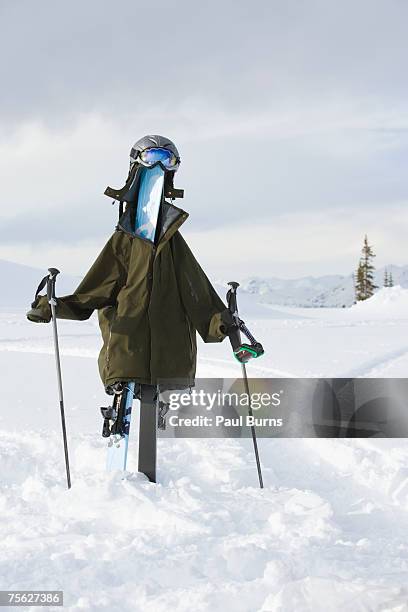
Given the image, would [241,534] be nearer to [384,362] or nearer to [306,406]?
[306,406]

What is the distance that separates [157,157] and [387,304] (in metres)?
30.3

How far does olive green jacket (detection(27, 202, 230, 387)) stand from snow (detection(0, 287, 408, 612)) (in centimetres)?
72

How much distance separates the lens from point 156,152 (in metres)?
4.82

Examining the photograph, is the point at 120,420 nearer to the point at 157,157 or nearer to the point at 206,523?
the point at 206,523

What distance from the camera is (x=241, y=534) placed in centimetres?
381

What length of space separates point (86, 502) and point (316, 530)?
1.33 metres

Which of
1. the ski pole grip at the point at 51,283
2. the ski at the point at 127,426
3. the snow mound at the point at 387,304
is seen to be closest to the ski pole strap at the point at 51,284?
the ski pole grip at the point at 51,283

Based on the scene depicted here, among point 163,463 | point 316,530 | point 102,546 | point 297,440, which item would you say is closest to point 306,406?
point 297,440

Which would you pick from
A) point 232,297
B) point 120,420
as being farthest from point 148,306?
point 120,420

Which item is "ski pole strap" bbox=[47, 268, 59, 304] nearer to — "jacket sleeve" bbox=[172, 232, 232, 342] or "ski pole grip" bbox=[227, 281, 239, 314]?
"jacket sleeve" bbox=[172, 232, 232, 342]

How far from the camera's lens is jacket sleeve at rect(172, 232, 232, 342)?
15.5ft

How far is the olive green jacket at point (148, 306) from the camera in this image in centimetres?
457

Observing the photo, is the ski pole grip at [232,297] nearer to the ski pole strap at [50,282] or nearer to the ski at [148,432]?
the ski at [148,432]

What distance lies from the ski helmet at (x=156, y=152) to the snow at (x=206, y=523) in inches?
82.4
